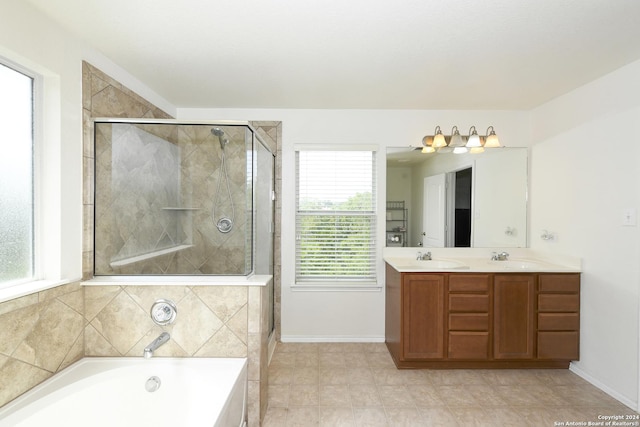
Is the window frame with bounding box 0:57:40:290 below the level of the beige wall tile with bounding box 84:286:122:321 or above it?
above

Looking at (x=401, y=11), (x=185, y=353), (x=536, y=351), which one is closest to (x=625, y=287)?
(x=536, y=351)

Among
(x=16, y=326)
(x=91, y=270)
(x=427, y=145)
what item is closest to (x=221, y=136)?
(x=91, y=270)

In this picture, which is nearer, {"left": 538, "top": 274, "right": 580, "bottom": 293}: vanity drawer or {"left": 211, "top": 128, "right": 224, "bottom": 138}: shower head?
{"left": 211, "top": 128, "right": 224, "bottom": 138}: shower head

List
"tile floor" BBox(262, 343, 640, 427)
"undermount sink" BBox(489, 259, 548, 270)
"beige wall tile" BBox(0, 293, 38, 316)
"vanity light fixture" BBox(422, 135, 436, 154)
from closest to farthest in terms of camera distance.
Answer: "beige wall tile" BBox(0, 293, 38, 316) < "tile floor" BBox(262, 343, 640, 427) < "undermount sink" BBox(489, 259, 548, 270) < "vanity light fixture" BBox(422, 135, 436, 154)

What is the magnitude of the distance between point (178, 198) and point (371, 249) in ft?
6.40

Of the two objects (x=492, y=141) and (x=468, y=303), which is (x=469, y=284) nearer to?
(x=468, y=303)

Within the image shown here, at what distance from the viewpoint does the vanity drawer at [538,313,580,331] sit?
2.74 metres

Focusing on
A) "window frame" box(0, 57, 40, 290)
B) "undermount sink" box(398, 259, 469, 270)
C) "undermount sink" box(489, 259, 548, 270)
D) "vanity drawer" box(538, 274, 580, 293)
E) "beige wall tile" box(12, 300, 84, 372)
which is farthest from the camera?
"undermount sink" box(398, 259, 469, 270)

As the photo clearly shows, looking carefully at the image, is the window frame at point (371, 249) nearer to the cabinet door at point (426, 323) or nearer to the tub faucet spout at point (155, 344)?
the cabinet door at point (426, 323)

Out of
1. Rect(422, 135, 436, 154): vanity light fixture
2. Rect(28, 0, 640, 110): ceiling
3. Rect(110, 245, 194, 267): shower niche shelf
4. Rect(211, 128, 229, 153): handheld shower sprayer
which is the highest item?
Rect(28, 0, 640, 110): ceiling

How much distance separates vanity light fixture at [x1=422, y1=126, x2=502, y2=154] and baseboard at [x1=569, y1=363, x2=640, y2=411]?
2.09 meters

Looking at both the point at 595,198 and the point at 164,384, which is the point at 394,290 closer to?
the point at 595,198

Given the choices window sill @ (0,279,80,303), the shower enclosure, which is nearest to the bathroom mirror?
the shower enclosure

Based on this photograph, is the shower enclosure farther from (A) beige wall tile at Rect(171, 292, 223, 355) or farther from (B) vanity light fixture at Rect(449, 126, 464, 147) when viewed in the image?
(B) vanity light fixture at Rect(449, 126, 464, 147)
